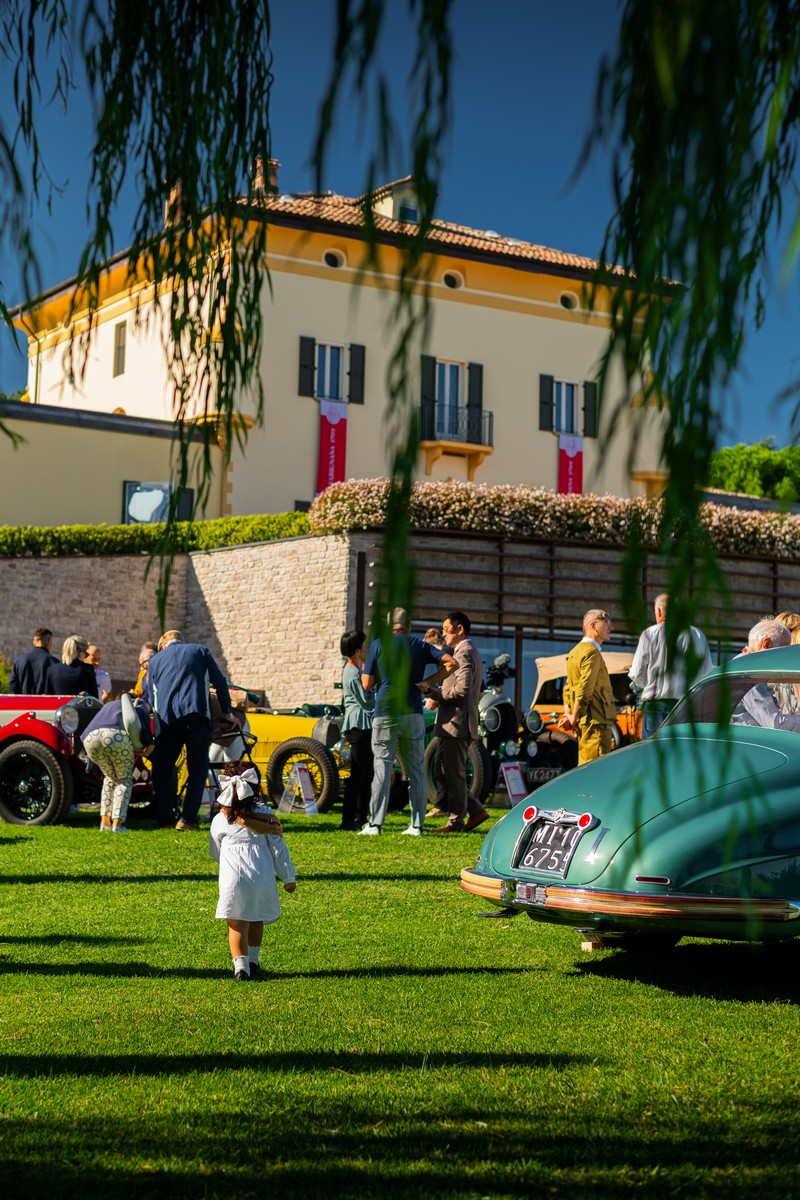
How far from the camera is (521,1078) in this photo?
4695 mm

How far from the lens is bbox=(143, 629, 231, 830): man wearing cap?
12125mm

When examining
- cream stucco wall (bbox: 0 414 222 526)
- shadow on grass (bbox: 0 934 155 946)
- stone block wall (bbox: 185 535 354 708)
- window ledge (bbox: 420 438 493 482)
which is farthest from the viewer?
window ledge (bbox: 420 438 493 482)

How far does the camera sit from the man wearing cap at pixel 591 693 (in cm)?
1143

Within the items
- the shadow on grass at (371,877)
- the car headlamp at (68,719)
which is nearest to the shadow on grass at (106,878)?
the shadow on grass at (371,877)

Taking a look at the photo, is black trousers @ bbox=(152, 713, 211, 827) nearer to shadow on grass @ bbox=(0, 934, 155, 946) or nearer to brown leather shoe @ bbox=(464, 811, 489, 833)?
brown leather shoe @ bbox=(464, 811, 489, 833)

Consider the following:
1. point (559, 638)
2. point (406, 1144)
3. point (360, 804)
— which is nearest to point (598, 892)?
point (406, 1144)

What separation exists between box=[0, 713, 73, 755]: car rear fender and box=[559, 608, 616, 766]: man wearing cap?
14.8 feet

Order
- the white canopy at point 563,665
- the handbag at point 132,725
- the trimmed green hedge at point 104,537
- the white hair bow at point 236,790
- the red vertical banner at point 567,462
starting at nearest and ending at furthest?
1. the white hair bow at point 236,790
2. the handbag at point 132,725
3. the white canopy at point 563,665
4. the trimmed green hedge at point 104,537
5. the red vertical banner at point 567,462

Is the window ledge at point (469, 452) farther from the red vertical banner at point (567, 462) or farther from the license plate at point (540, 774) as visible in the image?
the license plate at point (540, 774)

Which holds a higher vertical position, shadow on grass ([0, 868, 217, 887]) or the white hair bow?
the white hair bow

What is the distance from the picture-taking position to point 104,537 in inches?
1169

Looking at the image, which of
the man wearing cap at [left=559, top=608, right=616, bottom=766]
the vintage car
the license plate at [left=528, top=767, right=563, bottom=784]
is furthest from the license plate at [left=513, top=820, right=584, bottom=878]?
the license plate at [left=528, top=767, right=563, bottom=784]

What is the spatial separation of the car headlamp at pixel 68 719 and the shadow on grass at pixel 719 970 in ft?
22.0

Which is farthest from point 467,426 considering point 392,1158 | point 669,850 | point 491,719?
point 392,1158
